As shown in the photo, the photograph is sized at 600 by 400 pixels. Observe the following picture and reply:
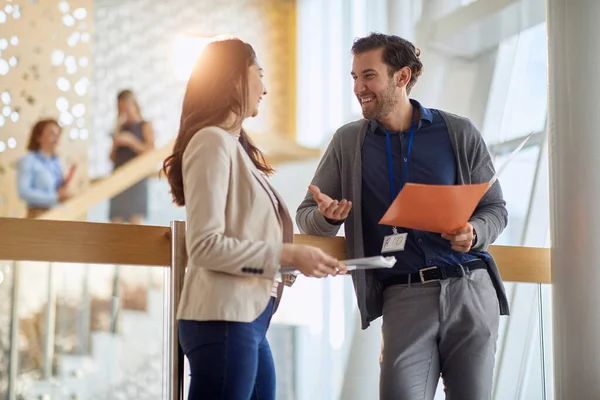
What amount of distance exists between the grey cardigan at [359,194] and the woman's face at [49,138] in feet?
12.0

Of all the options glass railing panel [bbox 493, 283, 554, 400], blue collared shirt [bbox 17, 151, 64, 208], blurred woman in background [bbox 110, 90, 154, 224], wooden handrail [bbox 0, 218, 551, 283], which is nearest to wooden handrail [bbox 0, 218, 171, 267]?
wooden handrail [bbox 0, 218, 551, 283]

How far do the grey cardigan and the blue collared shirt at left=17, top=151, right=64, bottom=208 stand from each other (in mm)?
3451

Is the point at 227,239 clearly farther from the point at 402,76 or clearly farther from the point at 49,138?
the point at 49,138

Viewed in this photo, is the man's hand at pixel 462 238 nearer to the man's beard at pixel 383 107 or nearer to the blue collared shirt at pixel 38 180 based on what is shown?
the man's beard at pixel 383 107

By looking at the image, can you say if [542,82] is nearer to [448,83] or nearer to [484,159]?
[448,83]

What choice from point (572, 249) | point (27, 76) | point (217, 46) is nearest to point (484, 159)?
point (572, 249)

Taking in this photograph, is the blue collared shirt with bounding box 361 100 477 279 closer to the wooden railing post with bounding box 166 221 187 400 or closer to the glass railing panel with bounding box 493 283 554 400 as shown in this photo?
the wooden railing post with bounding box 166 221 187 400

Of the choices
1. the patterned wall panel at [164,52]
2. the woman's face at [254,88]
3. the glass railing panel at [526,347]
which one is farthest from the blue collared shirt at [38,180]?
the woman's face at [254,88]

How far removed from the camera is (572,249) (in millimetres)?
2422

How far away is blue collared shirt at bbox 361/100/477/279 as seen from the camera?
203cm

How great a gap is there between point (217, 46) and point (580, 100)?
4.19ft

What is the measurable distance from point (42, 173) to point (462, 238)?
4168 mm

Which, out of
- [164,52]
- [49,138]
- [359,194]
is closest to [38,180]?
[49,138]

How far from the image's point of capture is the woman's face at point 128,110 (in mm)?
5844
